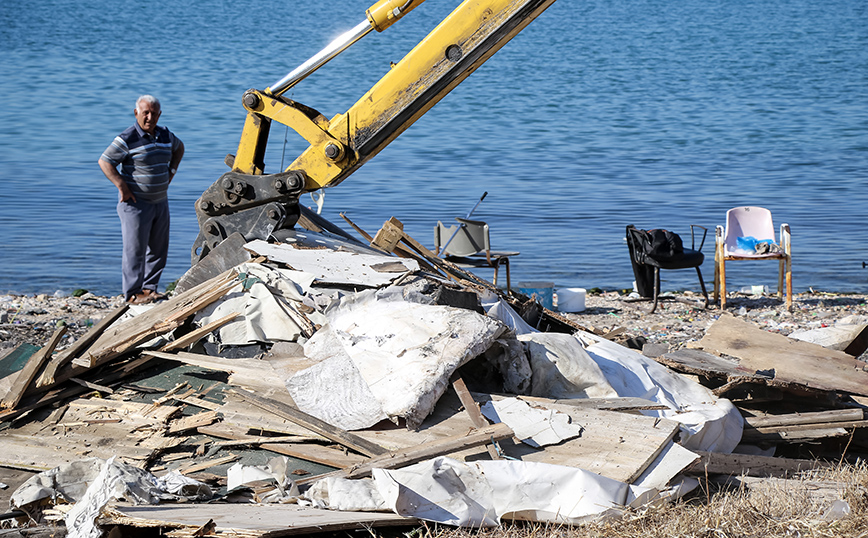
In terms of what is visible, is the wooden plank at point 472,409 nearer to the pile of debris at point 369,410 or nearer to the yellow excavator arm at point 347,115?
the pile of debris at point 369,410

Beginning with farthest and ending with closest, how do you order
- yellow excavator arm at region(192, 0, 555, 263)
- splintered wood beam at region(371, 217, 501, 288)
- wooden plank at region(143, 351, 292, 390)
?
1. splintered wood beam at region(371, 217, 501, 288)
2. yellow excavator arm at region(192, 0, 555, 263)
3. wooden plank at region(143, 351, 292, 390)

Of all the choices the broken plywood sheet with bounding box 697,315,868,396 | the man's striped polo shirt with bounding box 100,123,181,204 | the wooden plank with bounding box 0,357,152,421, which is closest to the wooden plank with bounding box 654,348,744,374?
the broken plywood sheet with bounding box 697,315,868,396

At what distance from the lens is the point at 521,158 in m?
24.0

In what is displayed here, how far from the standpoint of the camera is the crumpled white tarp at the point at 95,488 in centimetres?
339

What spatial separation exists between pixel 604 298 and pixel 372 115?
16.5 ft

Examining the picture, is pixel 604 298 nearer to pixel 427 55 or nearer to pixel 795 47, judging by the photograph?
pixel 427 55

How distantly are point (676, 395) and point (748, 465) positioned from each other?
0.75 meters

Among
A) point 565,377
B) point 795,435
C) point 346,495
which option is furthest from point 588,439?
point 795,435

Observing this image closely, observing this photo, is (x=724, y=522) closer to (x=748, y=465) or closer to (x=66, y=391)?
(x=748, y=465)

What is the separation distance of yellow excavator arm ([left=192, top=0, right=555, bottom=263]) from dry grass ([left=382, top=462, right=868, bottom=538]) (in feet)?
10.1

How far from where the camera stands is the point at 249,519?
11.0 feet

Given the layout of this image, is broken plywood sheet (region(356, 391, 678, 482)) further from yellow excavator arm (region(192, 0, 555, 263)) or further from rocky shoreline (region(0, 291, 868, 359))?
rocky shoreline (region(0, 291, 868, 359))

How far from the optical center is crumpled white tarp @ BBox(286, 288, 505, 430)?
415 cm

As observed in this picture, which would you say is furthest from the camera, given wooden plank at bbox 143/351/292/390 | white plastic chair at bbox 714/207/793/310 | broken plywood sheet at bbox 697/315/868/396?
white plastic chair at bbox 714/207/793/310
